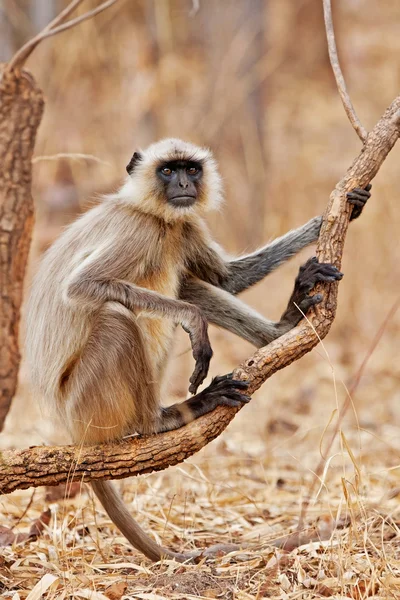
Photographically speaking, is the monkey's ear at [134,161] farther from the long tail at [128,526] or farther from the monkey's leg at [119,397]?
the long tail at [128,526]

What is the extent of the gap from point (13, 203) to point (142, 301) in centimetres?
→ 147

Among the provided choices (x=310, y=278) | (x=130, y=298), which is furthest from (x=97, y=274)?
(x=310, y=278)

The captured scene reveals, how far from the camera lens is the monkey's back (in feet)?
13.0

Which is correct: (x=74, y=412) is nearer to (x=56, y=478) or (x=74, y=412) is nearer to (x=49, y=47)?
(x=56, y=478)

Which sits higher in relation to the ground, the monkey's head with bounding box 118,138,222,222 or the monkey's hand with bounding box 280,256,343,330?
the monkey's head with bounding box 118,138,222,222

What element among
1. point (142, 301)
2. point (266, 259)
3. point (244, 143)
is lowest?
point (142, 301)

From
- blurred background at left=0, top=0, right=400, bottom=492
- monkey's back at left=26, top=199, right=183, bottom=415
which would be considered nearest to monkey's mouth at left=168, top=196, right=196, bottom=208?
monkey's back at left=26, top=199, right=183, bottom=415

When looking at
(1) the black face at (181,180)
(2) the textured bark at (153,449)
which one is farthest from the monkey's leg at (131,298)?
(1) the black face at (181,180)

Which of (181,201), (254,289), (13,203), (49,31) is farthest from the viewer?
(254,289)

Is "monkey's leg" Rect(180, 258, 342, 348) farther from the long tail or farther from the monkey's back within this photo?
the long tail

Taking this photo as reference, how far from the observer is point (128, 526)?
12.7 feet

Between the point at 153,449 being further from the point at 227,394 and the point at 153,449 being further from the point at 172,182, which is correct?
the point at 172,182

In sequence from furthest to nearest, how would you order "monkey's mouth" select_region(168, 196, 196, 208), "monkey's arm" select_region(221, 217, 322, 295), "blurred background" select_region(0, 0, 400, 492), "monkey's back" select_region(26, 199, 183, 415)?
"blurred background" select_region(0, 0, 400, 492) → "monkey's arm" select_region(221, 217, 322, 295) → "monkey's mouth" select_region(168, 196, 196, 208) → "monkey's back" select_region(26, 199, 183, 415)

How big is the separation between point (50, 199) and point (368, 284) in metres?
4.13
